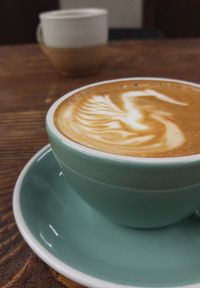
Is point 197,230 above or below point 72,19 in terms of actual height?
below

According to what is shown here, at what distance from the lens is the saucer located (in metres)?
0.29

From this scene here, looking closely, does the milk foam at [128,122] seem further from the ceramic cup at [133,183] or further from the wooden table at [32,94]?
the wooden table at [32,94]

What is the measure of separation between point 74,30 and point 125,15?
1.54 metres

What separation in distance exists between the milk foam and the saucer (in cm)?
10

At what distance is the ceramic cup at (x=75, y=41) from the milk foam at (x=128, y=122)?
Result: 16.0 inches

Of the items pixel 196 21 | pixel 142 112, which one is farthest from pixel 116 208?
pixel 196 21

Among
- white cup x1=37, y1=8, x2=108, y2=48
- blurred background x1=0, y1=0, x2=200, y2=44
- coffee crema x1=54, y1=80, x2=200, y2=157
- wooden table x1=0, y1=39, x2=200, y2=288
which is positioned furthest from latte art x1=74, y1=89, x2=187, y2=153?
blurred background x1=0, y1=0, x2=200, y2=44

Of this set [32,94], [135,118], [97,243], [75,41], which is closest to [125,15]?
[75,41]

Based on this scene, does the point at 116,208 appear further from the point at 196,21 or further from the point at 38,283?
the point at 196,21

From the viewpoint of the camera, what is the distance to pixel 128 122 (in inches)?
15.2

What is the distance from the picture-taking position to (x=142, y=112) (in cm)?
41

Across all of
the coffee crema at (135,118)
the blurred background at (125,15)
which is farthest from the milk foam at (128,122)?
the blurred background at (125,15)

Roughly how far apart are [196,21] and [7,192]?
249cm

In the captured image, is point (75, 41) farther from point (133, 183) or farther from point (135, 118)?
point (133, 183)
